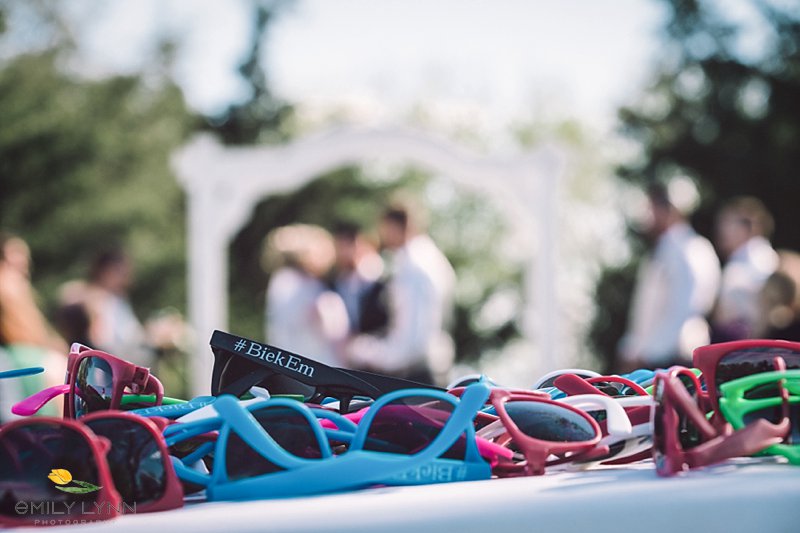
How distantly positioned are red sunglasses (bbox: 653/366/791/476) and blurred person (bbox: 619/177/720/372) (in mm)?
3841

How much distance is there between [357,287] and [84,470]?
454cm

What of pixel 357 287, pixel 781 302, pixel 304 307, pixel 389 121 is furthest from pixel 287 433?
pixel 389 121

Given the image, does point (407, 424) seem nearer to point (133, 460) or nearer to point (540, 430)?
point (540, 430)

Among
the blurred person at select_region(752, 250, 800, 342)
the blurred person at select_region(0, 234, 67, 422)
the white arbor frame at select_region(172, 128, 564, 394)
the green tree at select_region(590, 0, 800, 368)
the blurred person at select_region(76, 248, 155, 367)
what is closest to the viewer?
the blurred person at select_region(0, 234, 67, 422)

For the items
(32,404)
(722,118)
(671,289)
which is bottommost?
(32,404)

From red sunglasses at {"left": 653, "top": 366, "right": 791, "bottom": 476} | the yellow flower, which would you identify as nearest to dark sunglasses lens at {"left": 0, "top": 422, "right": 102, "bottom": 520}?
the yellow flower

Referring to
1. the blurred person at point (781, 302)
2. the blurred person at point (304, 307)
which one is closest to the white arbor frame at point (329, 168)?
the blurred person at point (304, 307)

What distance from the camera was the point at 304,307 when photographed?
16.6 feet

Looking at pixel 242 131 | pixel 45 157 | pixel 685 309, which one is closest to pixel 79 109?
pixel 45 157

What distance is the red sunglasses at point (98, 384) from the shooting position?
86cm

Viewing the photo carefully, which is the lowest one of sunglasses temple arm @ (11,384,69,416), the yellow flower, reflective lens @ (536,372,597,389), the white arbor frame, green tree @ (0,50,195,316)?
the yellow flower

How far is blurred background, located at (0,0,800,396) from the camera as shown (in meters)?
14.2

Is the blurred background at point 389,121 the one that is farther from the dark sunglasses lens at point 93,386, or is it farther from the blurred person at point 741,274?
the dark sunglasses lens at point 93,386

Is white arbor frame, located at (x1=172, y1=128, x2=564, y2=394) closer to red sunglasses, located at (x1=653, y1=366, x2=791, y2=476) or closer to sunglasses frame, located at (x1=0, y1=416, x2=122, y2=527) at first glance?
red sunglasses, located at (x1=653, y1=366, x2=791, y2=476)
